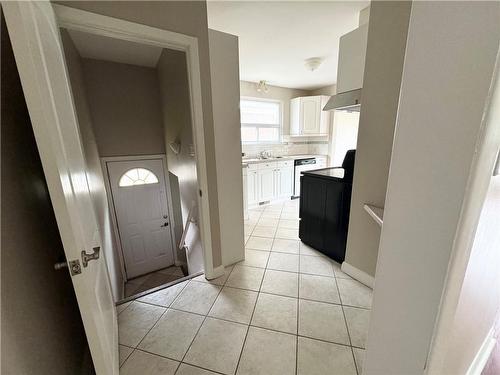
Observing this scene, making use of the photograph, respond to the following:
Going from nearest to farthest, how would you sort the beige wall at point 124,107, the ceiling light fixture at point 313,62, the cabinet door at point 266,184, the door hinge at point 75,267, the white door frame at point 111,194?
the door hinge at point 75,267
the beige wall at point 124,107
the white door frame at point 111,194
the ceiling light fixture at point 313,62
the cabinet door at point 266,184

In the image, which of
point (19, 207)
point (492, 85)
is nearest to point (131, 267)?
point (19, 207)

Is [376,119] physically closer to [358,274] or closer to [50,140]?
[358,274]

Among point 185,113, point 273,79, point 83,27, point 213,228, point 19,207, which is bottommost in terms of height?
point 213,228

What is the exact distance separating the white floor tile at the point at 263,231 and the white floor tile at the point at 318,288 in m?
1.01

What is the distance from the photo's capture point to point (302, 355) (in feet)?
4.38

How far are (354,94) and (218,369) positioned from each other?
7.75ft

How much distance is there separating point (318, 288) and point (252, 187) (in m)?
2.52

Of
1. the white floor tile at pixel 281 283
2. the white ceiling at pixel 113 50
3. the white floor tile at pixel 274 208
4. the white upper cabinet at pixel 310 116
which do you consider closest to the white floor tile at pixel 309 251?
the white floor tile at pixel 281 283

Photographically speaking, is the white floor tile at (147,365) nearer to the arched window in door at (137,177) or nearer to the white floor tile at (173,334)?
the white floor tile at (173,334)

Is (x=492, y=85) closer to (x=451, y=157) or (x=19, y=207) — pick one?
(x=451, y=157)

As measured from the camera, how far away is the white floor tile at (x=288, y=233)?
116 inches

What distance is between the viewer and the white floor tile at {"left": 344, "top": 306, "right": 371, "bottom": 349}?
1.41m

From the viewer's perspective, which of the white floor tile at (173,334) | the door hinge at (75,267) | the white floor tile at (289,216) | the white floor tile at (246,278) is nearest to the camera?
the door hinge at (75,267)

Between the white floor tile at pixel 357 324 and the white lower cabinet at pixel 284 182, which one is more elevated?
the white lower cabinet at pixel 284 182
